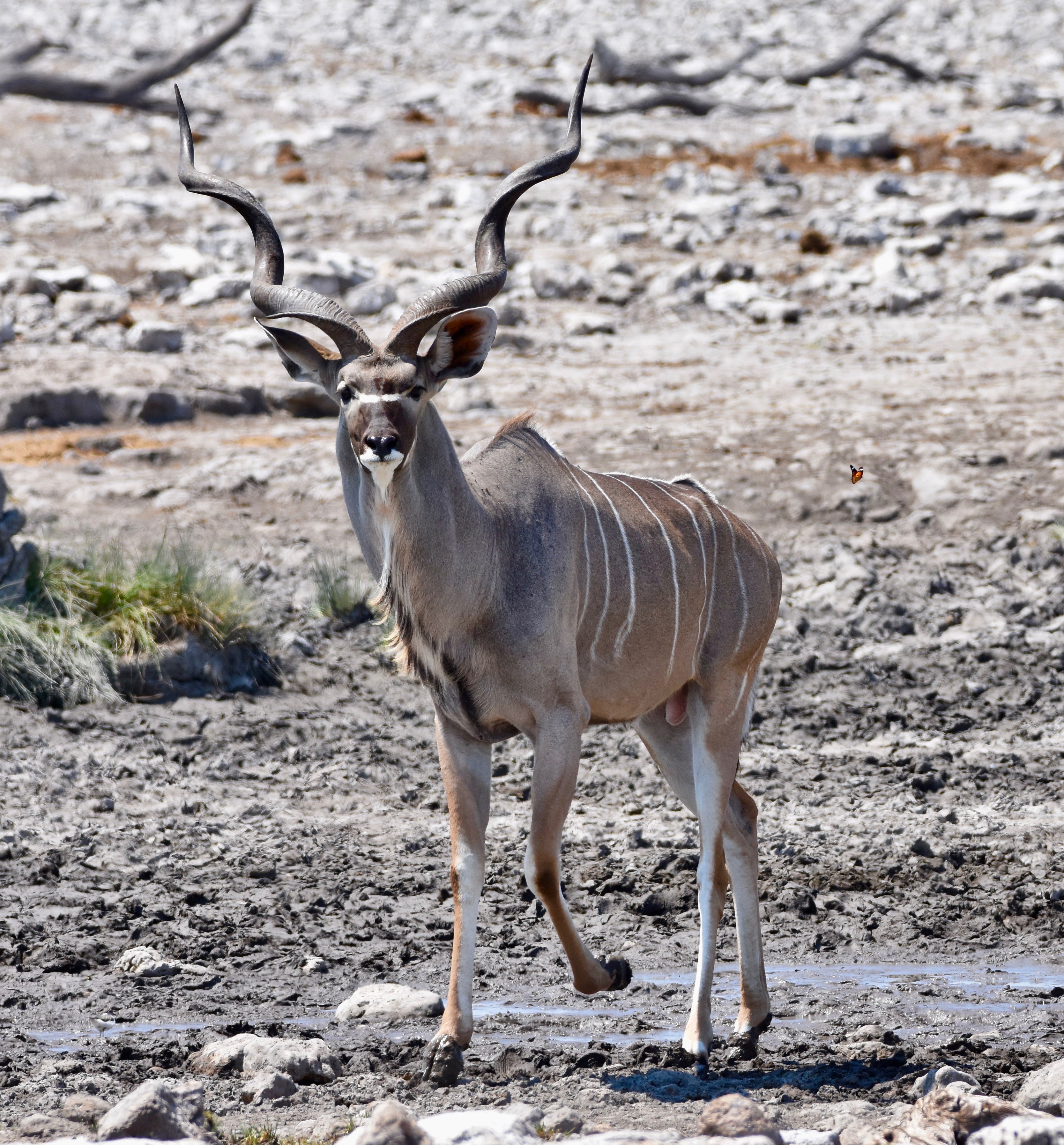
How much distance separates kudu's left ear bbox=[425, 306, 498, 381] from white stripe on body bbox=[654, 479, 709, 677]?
116cm

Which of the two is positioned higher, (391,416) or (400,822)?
(391,416)

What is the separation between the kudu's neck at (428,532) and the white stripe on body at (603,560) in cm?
44

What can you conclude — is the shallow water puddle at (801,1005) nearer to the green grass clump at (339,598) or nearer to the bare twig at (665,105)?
the green grass clump at (339,598)

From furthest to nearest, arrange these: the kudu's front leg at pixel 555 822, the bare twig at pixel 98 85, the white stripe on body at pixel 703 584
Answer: the bare twig at pixel 98 85, the white stripe on body at pixel 703 584, the kudu's front leg at pixel 555 822

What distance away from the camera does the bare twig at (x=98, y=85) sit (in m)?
6.13

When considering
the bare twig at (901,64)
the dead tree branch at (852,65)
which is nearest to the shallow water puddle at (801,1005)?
the dead tree branch at (852,65)

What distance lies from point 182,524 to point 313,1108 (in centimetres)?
714

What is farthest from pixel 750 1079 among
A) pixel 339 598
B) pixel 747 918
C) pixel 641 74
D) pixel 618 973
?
pixel 641 74

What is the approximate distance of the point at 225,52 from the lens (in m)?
31.8

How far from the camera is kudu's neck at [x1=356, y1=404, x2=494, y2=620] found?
452 centimetres

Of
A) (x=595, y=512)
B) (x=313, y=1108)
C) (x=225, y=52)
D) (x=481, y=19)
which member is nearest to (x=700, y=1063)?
(x=313, y=1108)

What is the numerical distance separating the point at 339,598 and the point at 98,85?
12.5 ft

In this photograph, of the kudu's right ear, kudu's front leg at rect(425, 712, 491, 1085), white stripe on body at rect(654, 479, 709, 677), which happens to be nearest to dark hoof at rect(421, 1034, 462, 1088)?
kudu's front leg at rect(425, 712, 491, 1085)

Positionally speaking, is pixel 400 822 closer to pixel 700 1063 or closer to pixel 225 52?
pixel 700 1063
